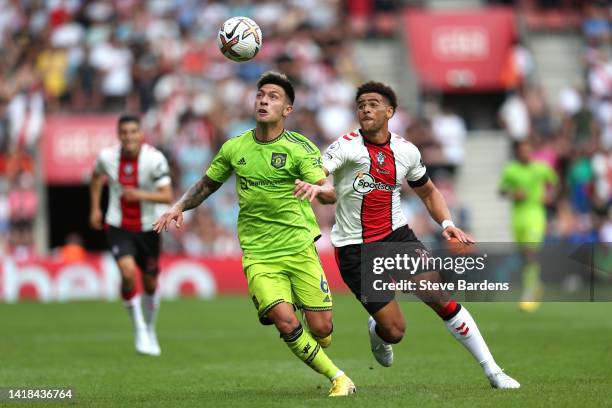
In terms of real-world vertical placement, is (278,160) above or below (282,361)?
above

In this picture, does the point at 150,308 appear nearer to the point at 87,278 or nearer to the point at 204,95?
the point at 87,278

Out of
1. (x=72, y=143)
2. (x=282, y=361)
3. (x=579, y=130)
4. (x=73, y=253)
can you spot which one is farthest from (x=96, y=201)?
(x=579, y=130)

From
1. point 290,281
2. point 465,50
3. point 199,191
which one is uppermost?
point 465,50

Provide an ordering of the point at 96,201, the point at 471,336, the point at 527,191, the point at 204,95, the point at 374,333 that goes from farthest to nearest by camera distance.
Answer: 1. the point at 204,95
2. the point at 527,191
3. the point at 96,201
4. the point at 374,333
5. the point at 471,336

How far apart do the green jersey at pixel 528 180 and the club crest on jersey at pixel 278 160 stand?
10.6m

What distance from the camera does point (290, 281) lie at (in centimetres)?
1025

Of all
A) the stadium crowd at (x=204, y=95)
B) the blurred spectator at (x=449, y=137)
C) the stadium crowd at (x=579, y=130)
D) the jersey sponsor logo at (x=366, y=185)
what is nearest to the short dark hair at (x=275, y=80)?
the jersey sponsor logo at (x=366, y=185)

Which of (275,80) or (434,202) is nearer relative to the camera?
(275,80)

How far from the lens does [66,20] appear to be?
30.0 meters

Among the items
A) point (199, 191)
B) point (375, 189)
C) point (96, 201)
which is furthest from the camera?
point (96, 201)

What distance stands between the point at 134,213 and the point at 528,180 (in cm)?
804

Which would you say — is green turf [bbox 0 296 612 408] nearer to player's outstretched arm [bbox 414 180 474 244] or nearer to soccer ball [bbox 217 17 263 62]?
player's outstretched arm [bbox 414 180 474 244]

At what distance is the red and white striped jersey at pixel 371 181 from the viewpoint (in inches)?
417

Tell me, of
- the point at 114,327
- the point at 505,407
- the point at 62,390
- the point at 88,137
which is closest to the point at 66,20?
the point at 88,137
